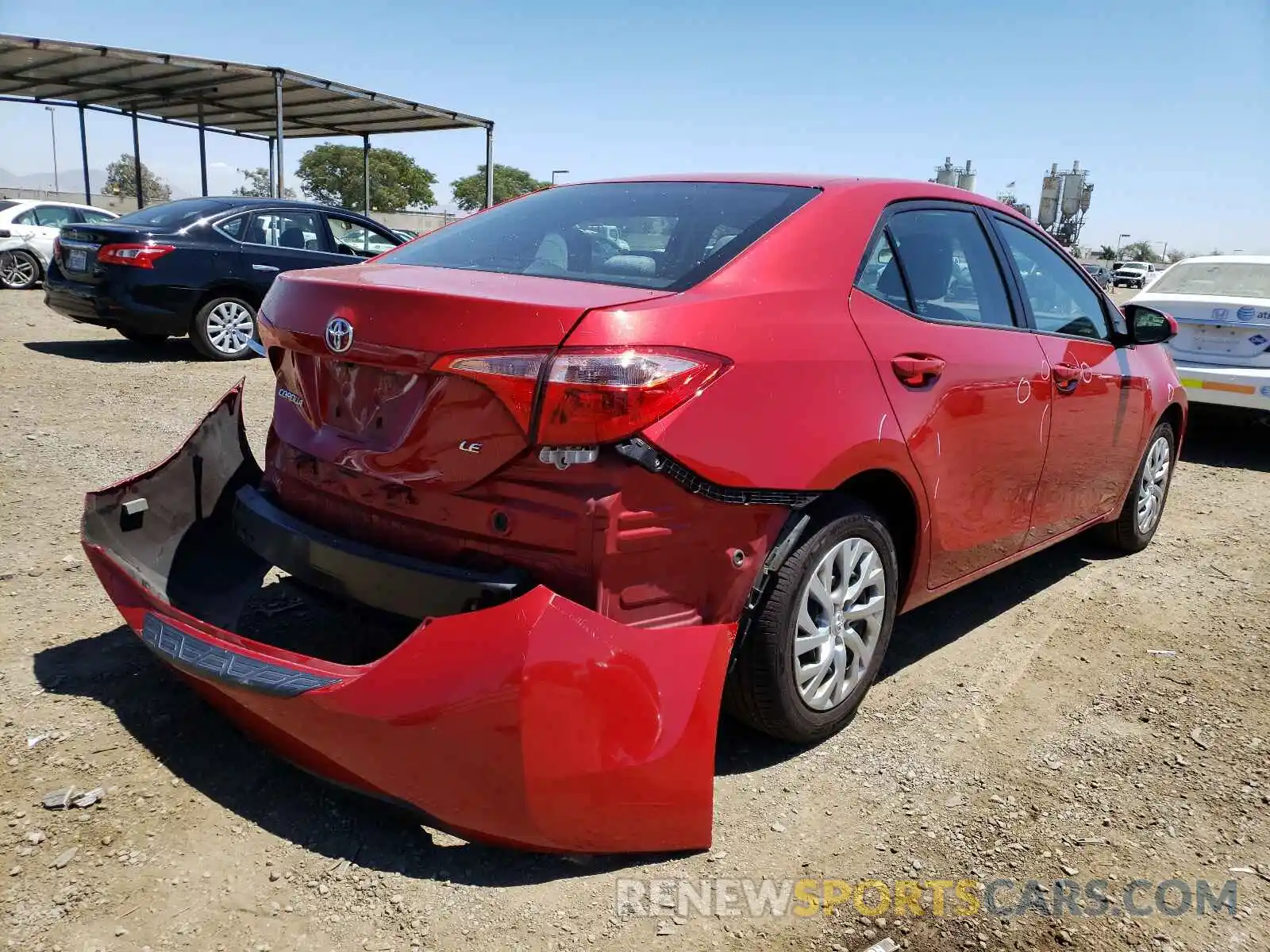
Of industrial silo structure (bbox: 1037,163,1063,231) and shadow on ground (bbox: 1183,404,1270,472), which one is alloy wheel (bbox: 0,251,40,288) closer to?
shadow on ground (bbox: 1183,404,1270,472)

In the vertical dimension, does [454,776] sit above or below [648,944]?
above

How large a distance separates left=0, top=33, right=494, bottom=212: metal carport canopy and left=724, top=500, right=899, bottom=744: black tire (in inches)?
637

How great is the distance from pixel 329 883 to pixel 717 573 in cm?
117

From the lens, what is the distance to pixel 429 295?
236cm

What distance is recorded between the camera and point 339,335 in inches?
98.4

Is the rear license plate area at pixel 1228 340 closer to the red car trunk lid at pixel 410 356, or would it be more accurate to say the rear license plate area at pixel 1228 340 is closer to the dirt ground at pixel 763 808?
the dirt ground at pixel 763 808

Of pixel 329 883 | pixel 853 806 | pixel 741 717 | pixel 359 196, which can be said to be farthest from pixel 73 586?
pixel 359 196

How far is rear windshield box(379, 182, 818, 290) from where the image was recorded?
2646 mm

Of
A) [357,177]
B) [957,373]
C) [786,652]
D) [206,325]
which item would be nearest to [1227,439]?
[957,373]

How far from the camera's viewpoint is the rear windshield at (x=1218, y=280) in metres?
7.69

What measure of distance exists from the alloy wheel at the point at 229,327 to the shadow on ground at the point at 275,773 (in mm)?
6367

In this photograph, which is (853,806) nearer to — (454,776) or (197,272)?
(454,776)

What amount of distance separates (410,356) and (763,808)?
5.04 ft

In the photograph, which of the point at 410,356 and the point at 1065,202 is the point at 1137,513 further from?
the point at 1065,202
